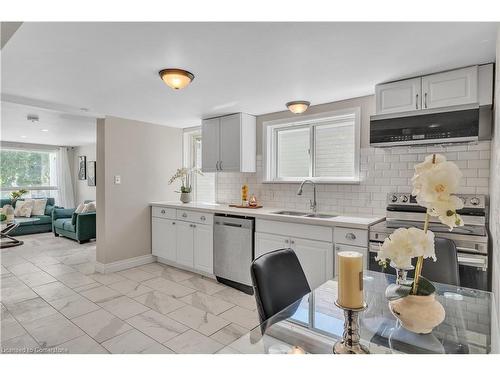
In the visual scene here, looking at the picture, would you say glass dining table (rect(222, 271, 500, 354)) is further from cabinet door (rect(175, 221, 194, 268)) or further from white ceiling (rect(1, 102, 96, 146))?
white ceiling (rect(1, 102, 96, 146))

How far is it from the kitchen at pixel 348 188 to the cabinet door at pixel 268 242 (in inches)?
0.4

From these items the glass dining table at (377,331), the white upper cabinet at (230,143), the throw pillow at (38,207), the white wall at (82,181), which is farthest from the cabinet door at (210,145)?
the throw pillow at (38,207)

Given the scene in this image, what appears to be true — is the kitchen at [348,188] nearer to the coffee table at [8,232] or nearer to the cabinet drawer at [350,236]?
the cabinet drawer at [350,236]

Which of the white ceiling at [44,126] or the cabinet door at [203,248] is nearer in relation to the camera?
the cabinet door at [203,248]

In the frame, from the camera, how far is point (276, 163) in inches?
156

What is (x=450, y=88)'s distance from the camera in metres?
2.29

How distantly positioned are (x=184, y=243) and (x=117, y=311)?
131 cm

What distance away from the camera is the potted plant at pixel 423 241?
2.92ft

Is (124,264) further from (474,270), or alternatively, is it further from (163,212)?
(474,270)
